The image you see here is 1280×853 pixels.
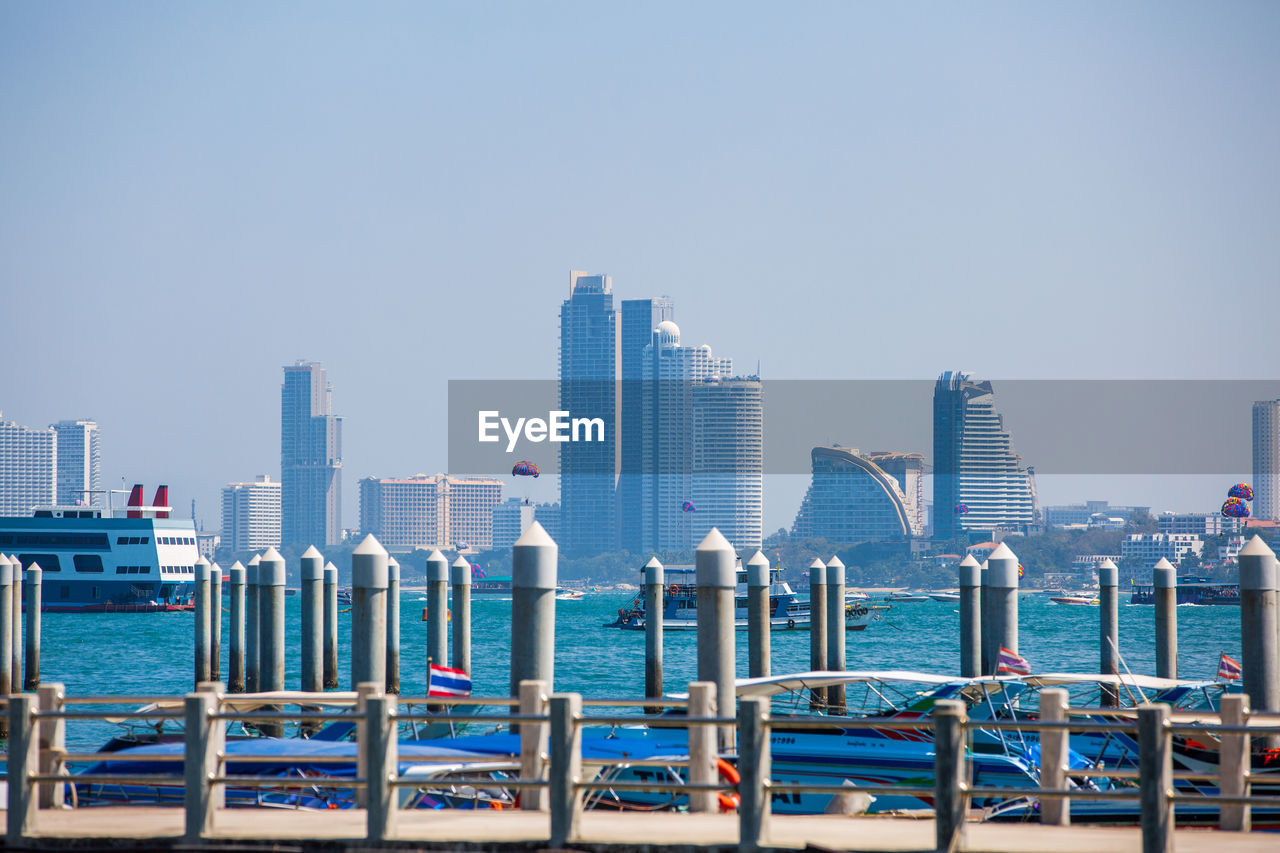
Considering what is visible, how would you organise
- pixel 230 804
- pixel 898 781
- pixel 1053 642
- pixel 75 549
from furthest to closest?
pixel 75 549, pixel 1053 642, pixel 898 781, pixel 230 804

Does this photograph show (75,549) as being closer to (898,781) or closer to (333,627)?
(333,627)

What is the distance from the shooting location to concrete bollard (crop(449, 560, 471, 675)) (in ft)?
89.1

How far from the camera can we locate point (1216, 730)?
968 centimetres

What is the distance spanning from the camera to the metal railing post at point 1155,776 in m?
9.55

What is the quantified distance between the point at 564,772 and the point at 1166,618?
20714 mm

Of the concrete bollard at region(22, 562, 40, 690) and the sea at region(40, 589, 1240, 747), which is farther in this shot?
the sea at region(40, 589, 1240, 747)

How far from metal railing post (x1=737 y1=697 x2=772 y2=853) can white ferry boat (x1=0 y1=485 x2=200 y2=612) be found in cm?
8680

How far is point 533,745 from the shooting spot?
11953mm

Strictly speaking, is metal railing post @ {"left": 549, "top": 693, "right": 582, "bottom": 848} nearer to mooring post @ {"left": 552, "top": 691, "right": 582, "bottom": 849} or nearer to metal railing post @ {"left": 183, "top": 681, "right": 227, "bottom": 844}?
mooring post @ {"left": 552, "top": 691, "right": 582, "bottom": 849}

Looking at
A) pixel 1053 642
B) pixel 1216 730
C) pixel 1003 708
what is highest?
pixel 1216 730

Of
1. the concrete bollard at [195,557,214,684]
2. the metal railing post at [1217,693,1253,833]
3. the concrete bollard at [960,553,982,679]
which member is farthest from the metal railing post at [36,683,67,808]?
the concrete bollard at [195,557,214,684]

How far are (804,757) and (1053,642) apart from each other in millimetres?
59221

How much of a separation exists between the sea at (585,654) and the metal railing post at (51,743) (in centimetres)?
1763

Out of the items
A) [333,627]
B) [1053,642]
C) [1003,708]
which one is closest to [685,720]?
[1003,708]
